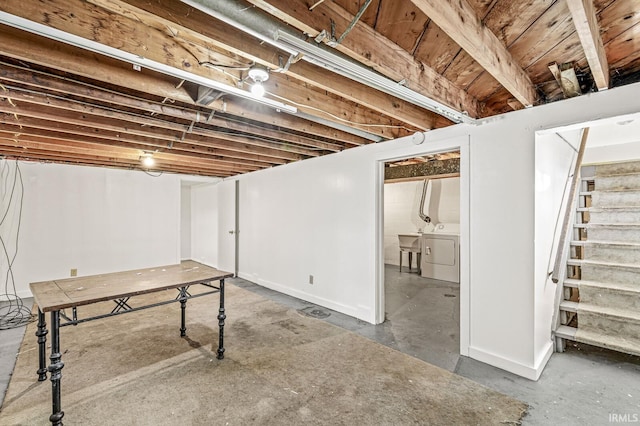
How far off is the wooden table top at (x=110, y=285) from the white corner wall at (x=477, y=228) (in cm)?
170

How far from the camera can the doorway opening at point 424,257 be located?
3.09 metres

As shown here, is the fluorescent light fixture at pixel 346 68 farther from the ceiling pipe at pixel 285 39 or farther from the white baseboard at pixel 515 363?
the white baseboard at pixel 515 363

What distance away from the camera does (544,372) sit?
2381mm

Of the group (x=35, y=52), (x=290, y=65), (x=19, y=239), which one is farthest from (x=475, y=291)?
(x=19, y=239)

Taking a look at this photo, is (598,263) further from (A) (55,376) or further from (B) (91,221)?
(B) (91,221)

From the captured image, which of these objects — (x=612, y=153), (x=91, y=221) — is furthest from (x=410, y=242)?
(x=91, y=221)

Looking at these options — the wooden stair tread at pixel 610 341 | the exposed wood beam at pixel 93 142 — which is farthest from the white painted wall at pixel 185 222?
the wooden stair tread at pixel 610 341

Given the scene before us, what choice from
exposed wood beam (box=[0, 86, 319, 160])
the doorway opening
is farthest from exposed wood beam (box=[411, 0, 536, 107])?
exposed wood beam (box=[0, 86, 319, 160])

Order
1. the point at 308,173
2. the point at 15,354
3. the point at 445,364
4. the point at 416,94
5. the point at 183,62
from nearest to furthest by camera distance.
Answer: the point at 183,62
the point at 416,94
the point at 445,364
the point at 15,354
the point at 308,173

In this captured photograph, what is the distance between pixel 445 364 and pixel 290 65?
2.68 meters

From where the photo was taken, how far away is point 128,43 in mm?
1520

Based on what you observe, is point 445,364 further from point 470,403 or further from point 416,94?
point 416,94

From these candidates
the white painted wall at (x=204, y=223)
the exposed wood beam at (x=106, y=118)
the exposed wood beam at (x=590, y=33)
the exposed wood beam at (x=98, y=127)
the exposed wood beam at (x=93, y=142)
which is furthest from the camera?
the white painted wall at (x=204, y=223)

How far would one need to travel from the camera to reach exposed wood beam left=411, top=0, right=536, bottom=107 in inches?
48.0
